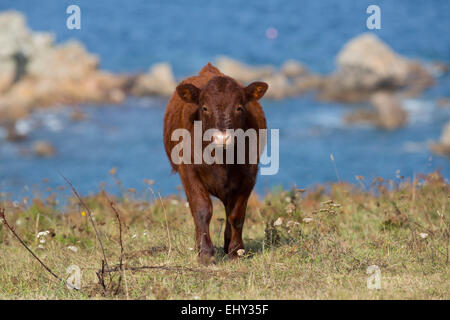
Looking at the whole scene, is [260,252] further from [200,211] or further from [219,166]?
[219,166]

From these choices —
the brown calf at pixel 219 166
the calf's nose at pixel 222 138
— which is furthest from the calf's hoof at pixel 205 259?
the calf's nose at pixel 222 138

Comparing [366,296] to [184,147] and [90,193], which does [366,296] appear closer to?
[184,147]

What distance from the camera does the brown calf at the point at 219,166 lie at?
7188 millimetres

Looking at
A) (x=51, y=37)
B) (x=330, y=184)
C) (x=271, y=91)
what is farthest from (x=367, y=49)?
(x=330, y=184)

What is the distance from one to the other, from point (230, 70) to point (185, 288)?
2854cm

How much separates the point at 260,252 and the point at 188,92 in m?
2.03

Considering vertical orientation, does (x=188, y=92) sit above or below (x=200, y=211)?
above

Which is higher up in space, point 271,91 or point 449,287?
point 271,91

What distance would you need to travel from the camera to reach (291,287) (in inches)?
251

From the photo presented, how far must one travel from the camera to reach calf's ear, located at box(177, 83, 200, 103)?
294 inches

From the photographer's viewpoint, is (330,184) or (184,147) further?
(330,184)

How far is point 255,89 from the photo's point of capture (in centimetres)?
758

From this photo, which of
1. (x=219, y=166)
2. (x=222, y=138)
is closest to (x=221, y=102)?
(x=222, y=138)

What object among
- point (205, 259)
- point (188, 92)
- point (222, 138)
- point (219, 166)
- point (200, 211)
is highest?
point (188, 92)
